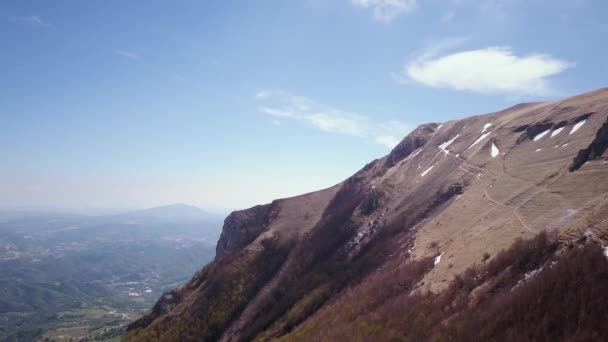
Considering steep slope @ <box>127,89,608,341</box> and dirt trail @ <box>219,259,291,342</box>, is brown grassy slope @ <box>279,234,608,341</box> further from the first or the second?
dirt trail @ <box>219,259,291,342</box>

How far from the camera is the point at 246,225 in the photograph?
14338 centimetres

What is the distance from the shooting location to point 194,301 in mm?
112000

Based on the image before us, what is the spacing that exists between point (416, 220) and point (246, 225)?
80.9 m

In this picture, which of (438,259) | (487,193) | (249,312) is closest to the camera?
(438,259)

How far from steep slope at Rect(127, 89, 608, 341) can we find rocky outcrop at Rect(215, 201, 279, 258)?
26.4 inches

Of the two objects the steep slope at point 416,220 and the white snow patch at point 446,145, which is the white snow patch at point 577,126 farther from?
the white snow patch at point 446,145

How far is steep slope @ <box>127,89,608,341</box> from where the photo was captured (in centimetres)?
4575

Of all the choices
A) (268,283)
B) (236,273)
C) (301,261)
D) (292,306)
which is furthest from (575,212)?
(236,273)

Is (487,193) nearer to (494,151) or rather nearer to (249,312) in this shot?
(494,151)

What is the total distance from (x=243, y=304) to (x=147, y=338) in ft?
108

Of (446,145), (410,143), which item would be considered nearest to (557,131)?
(446,145)

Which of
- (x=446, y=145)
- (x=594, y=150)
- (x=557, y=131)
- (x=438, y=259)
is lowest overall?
(x=438, y=259)

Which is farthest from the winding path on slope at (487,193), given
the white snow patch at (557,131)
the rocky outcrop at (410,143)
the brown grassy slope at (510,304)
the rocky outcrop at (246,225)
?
the rocky outcrop at (246,225)

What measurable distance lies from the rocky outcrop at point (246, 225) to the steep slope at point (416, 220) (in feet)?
2.20
